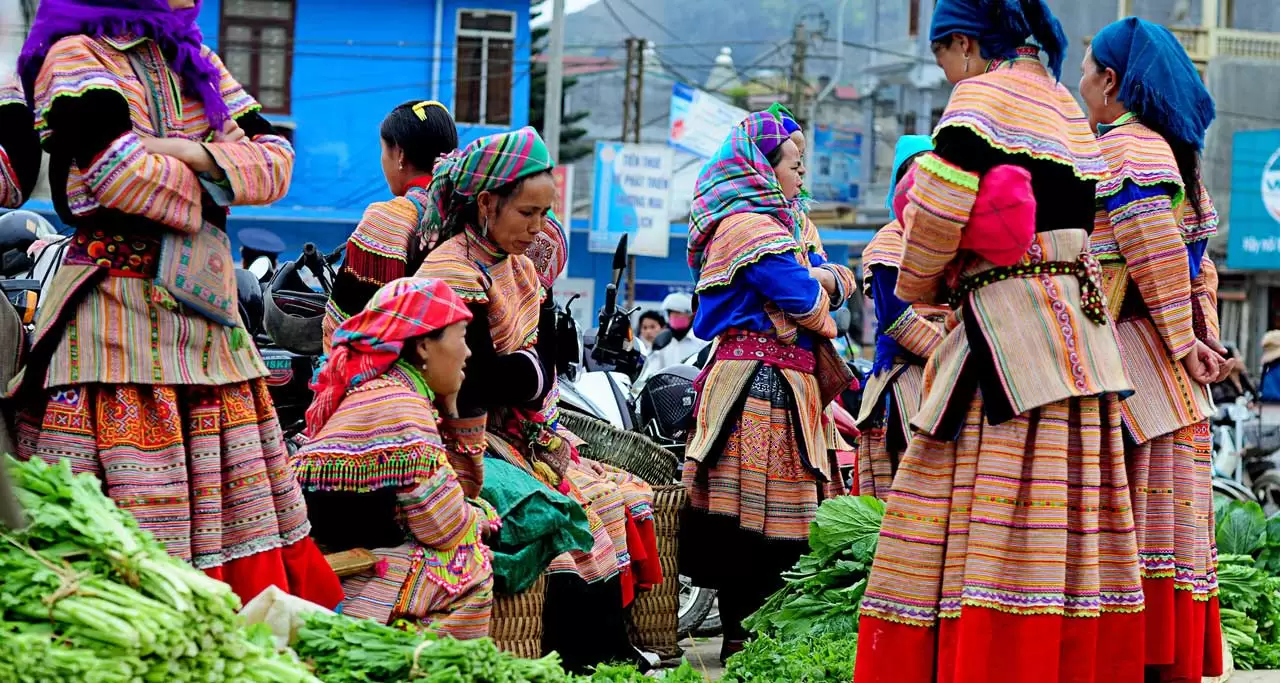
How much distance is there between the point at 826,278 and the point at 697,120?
21.4 metres

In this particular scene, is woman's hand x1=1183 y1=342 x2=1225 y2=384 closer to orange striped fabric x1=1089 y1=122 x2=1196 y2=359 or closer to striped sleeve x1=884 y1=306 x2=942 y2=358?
orange striped fabric x1=1089 y1=122 x2=1196 y2=359

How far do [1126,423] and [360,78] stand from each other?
25.8 meters

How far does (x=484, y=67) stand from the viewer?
28953 millimetres

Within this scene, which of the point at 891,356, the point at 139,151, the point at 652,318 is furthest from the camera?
the point at 652,318

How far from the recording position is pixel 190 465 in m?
3.94

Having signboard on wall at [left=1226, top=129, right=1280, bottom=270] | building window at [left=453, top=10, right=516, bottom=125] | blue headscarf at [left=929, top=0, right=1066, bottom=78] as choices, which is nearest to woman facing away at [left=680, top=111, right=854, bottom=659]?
blue headscarf at [left=929, top=0, right=1066, bottom=78]

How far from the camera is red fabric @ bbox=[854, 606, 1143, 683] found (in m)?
4.15

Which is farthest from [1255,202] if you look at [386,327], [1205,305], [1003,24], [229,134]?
[229,134]

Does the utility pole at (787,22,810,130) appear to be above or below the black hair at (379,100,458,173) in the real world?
above

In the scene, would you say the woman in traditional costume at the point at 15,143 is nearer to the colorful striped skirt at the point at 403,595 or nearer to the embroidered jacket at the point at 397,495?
the embroidered jacket at the point at 397,495

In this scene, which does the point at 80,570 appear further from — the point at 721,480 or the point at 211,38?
the point at 211,38

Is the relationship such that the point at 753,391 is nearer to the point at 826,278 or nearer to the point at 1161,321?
the point at 826,278

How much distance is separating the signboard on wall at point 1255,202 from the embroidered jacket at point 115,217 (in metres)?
33.7

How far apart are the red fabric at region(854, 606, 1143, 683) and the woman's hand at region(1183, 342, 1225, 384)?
985 millimetres
